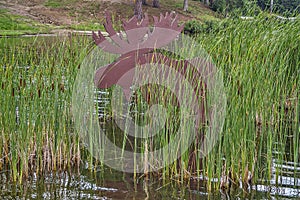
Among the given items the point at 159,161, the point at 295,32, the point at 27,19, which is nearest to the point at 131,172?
the point at 159,161

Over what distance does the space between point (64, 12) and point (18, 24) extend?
7.62 meters

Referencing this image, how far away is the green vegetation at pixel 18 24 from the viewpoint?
915 inches

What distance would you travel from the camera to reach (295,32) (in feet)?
22.2

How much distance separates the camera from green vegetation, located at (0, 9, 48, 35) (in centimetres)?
2325

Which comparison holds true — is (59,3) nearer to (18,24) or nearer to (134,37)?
(18,24)

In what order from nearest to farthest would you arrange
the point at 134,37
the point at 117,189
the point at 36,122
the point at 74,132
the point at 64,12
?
the point at 117,189 → the point at 36,122 → the point at 74,132 → the point at 134,37 → the point at 64,12

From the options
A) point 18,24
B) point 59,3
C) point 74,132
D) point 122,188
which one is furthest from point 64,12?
point 122,188

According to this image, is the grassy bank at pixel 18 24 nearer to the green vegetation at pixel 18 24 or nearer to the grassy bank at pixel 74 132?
the green vegetation at pixel 18 24

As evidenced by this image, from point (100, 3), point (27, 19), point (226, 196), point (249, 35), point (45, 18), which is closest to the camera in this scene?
point (226, 196)

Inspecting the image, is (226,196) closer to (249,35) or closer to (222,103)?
(222,103)

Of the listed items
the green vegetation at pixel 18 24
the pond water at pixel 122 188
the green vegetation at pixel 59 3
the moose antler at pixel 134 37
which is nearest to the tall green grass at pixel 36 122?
the pond water at pixel 122 188

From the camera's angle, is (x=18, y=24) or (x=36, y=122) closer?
(x=36, y=122)

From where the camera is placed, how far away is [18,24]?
23.6m

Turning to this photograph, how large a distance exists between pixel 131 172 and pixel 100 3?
98.3 feet
